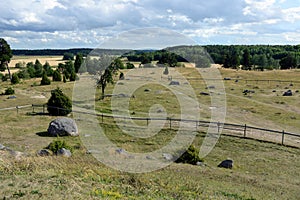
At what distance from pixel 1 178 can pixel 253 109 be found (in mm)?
37377

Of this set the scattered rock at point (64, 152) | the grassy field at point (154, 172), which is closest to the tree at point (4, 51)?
the grassy field at point (154, 172)

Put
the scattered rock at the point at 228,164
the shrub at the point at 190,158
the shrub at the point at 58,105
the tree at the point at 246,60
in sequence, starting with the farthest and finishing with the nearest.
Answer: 1. the tree at the point at 246,60
2. the shrub at the point at 58,105
3. the shrub at the point at 190,158
4. the scattered rock at the point at 228,164

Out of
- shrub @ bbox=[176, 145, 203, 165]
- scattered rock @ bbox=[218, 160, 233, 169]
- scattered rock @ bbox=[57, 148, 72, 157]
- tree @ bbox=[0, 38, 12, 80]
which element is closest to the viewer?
scattered rock @ bbox=[57, 148, 72, 157]

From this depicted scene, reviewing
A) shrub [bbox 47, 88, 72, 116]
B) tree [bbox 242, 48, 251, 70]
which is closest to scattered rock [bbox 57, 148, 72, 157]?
shrub [bbox 47, 88, 72, 116]

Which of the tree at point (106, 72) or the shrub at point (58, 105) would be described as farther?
the tree at point (106, 72)

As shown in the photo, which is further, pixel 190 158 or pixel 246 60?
pixel 246 60

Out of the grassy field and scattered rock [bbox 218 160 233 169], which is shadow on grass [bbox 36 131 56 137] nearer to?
the grassy field

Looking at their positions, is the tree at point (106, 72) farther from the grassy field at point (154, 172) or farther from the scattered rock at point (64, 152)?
the scattered rock at point (64, 152)

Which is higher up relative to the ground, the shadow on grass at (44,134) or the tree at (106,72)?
the tree at (106,72)

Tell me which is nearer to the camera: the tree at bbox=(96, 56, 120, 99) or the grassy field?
the grassy field

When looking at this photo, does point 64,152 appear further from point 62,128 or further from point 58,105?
point 58,105

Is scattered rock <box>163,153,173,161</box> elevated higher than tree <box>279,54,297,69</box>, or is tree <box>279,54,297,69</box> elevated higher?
tree <box>279,54,297,69</box>

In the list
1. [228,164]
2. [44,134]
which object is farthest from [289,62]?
[44,134]

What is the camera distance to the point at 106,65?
5109 cm
